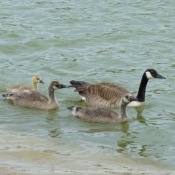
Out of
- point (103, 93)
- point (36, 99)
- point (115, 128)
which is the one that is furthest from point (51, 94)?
point (115, 128)

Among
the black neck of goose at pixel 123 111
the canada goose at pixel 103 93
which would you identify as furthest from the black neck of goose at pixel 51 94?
the black neck of goose at pixel 123 111

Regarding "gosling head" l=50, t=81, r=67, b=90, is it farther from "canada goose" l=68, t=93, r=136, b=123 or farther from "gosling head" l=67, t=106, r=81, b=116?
"canada goose" l=68, t=93, r=136, b=123

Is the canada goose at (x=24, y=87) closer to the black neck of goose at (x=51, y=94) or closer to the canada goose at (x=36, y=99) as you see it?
the canada goose at (x=36, y=99)

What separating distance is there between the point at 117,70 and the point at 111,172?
6973mm

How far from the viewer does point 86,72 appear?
55.5 ft

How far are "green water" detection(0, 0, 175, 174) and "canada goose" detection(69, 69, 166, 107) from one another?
26 cm

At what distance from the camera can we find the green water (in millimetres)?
11195

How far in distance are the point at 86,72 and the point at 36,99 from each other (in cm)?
279

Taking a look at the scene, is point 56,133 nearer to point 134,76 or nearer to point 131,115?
point 131,115

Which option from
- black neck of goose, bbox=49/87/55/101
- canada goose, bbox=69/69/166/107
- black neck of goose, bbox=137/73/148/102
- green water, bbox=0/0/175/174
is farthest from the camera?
black neck of goose, bbox=137/73/148/102

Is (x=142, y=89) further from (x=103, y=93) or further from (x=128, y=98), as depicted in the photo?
(x=128, y=98)

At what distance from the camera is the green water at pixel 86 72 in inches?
441

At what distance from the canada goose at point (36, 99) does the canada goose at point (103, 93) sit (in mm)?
844

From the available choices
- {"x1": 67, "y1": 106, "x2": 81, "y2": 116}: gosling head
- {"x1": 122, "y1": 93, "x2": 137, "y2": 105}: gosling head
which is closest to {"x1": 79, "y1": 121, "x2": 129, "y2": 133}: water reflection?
{"x1": 122, "y1": 93, "x2": 137, "y2": 105}: gosling head
